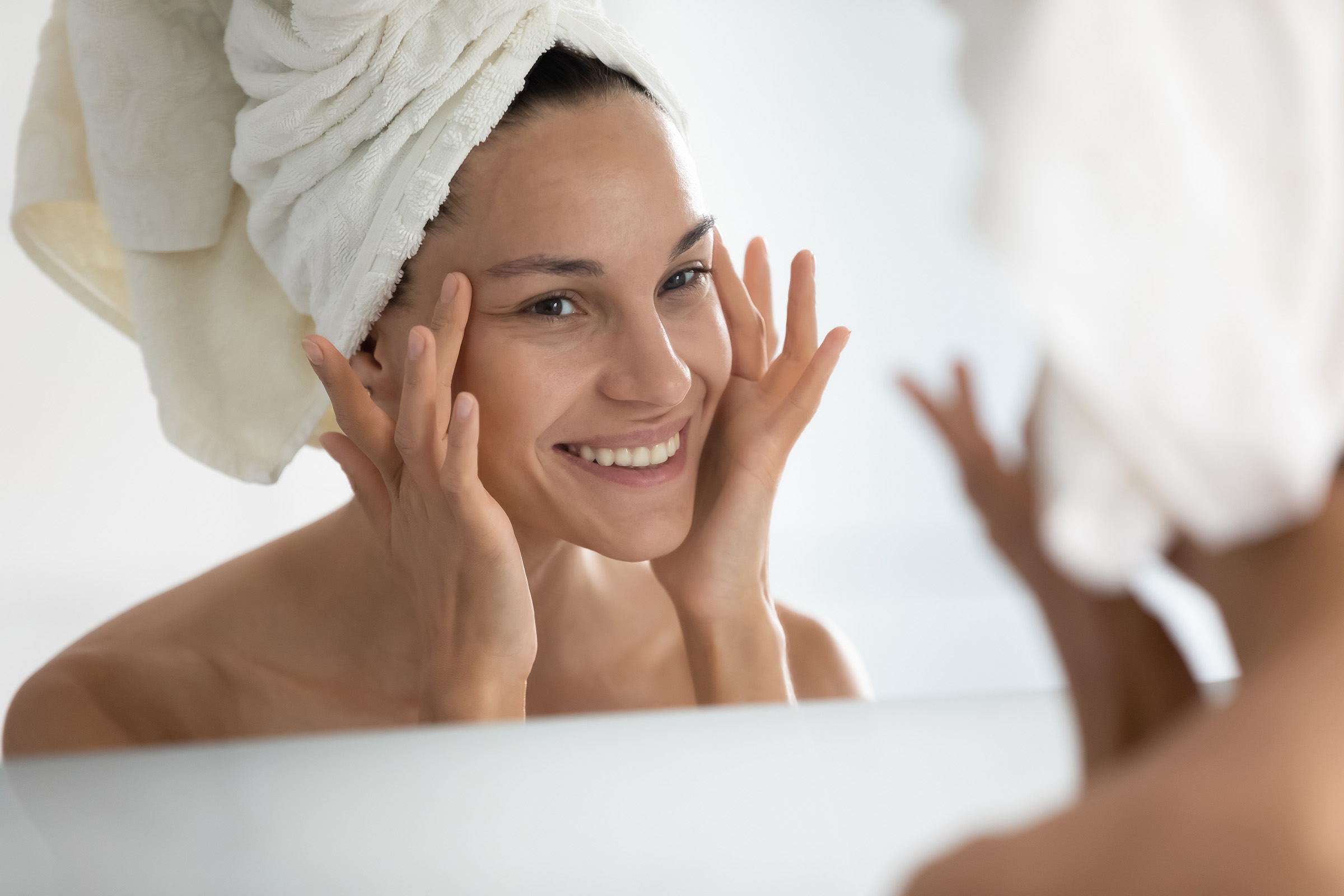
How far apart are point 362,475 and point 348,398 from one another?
4 cm

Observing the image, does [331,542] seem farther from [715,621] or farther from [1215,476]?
[1215,476]

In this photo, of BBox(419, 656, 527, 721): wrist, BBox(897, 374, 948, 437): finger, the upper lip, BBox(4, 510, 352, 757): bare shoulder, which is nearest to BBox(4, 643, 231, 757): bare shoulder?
BBox(4, 510, 352, 757): bare shoulder

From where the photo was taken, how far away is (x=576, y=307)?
1.37 feet

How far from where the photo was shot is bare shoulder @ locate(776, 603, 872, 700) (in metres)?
0.46

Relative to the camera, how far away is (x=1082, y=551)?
0.91 feet

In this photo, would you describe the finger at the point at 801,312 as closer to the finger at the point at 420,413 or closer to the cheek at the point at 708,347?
the cheek at the point at 708,347

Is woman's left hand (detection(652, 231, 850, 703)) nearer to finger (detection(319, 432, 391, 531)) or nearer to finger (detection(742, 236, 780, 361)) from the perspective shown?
finger (detection(742, 236, 780, 361))

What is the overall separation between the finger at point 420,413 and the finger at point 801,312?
0.16m

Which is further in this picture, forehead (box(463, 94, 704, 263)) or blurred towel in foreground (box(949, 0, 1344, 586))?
forehead (box(463, 94, 704, 263))

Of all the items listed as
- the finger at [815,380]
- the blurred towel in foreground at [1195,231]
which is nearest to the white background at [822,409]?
the finger at [815,380]

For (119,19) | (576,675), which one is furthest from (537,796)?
(119,19)

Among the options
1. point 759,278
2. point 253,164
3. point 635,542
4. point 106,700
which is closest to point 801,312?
point 759,278

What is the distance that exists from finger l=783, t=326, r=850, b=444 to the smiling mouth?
0.05 metres

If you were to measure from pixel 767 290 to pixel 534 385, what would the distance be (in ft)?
0.38
